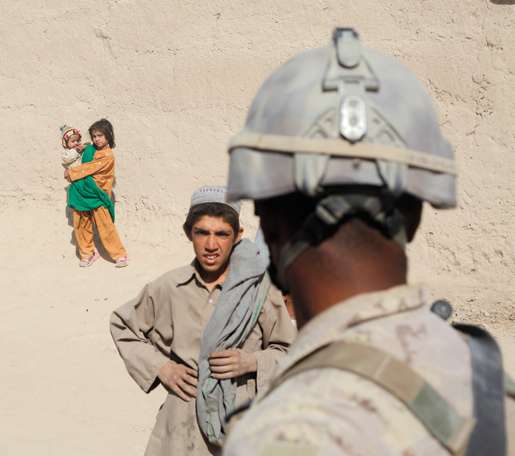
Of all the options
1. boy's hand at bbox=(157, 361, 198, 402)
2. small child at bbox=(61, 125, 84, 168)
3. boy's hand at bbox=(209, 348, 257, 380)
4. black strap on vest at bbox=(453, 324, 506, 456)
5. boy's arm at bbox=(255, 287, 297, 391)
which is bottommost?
boy's hand at bbox=(157, 361, 198, 402)

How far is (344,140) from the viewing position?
1.26 m

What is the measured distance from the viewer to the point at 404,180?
1.28 meters

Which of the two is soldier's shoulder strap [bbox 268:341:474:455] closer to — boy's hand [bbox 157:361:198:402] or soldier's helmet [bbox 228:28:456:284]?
soldier's helmet [bbox 228:28:456:284]

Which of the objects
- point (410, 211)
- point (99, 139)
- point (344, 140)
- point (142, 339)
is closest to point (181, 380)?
point (142, 339)

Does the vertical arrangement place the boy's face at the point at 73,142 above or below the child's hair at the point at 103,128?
below

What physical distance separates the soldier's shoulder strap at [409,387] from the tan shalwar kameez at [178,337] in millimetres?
2169

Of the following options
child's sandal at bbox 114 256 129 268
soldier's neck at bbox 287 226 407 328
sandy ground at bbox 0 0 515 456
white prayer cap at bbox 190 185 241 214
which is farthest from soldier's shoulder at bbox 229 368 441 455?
child's sandal at bbox 114 256 129 268

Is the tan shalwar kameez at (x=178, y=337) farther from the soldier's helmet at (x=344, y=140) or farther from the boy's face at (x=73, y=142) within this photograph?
the boy's face at (x=73, y=142)

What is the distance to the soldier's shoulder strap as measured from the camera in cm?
114

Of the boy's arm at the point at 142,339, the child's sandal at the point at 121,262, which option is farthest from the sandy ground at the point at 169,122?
the boy's arm at the point at 142,339

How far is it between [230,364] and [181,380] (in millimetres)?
218

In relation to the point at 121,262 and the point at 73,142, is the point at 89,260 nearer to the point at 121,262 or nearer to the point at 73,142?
the point at 121,262

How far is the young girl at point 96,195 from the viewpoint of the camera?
33.0 ft

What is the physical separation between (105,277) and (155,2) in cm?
379
